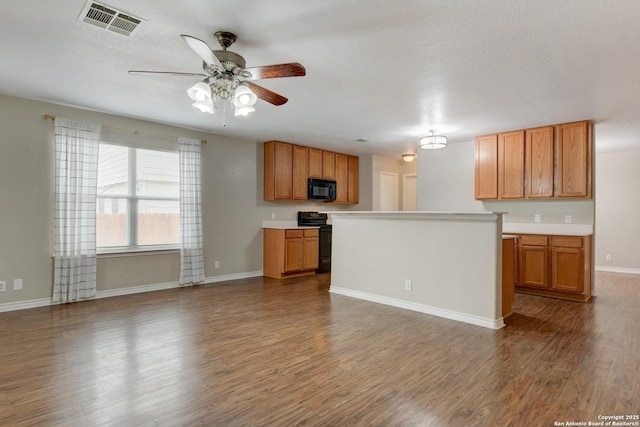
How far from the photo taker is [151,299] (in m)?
4.61

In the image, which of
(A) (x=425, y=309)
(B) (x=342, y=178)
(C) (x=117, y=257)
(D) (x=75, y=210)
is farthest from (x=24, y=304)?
(B) (x=342, y=178)

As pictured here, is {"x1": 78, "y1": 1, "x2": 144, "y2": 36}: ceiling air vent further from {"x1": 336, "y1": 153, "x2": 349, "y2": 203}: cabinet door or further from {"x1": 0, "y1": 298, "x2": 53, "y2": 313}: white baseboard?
{"x1": 336, "y1": 153, "x2": 349, "y2": 203}: cabinet door

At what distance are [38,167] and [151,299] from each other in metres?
2.11

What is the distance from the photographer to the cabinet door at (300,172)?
265 inches

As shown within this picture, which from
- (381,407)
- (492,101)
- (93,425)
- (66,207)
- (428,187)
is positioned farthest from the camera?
(428,187)

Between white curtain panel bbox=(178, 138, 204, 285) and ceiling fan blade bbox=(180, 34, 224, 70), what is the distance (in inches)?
124

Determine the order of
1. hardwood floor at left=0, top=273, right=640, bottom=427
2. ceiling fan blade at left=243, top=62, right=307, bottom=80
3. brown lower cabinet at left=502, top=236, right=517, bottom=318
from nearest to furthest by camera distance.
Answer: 1. hardwood floor at left=0, top=273, right=640, bottom=427
2. ceiling fan blade at left=243, top=62, right=307, bottom=80
3. brown lower cabinet at left=502, top=236, right=517, bottom=318

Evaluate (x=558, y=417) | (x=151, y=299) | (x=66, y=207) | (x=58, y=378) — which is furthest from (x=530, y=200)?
(x=66, y=207)

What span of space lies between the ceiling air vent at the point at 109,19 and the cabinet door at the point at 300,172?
14.1ft

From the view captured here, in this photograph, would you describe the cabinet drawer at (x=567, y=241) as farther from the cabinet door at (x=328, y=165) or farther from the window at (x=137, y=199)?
the window at (x=137, y=199)

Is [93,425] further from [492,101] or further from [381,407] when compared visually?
[492,101]

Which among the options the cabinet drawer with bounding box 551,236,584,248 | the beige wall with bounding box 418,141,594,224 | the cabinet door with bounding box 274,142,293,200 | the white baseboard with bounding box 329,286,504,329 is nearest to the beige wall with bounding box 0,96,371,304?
the cabinet door with bounding box 274,142,293,200

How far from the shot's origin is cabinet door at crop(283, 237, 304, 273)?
6.15 m

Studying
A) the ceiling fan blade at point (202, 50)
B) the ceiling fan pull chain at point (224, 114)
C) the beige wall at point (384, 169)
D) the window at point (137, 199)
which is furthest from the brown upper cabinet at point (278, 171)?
the ceiling fan blade at point (202, 50)
